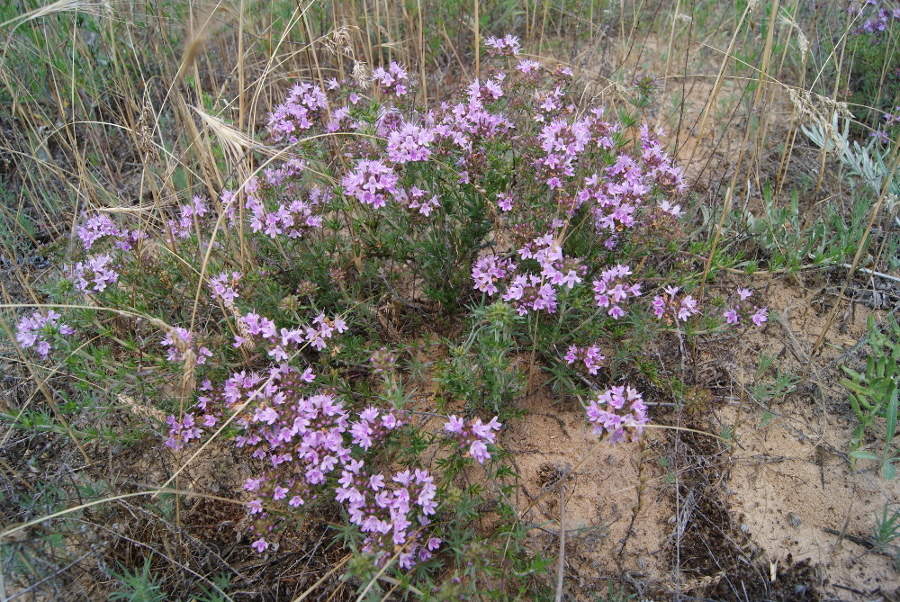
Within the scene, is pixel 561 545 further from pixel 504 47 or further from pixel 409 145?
pixel 504 47

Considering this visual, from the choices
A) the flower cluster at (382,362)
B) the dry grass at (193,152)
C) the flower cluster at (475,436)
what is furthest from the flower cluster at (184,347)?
the flower cluster at (475,436)

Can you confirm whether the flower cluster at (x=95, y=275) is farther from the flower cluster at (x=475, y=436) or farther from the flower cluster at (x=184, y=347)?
the flower cluster at (x=475, y=436)

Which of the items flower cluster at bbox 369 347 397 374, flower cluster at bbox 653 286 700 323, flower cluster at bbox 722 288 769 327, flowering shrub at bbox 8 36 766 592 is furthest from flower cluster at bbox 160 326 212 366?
flower cluster at bbox 722 288 769 327

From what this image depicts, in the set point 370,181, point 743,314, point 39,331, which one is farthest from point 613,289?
point 39,331

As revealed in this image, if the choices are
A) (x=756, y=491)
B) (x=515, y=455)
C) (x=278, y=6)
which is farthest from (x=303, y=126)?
(x=756, y=491)

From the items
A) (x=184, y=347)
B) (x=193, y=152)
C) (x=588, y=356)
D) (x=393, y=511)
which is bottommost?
(x=393, y=511)

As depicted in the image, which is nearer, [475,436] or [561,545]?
[561,545]
